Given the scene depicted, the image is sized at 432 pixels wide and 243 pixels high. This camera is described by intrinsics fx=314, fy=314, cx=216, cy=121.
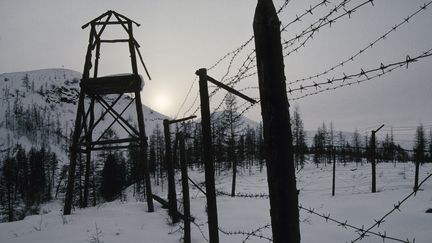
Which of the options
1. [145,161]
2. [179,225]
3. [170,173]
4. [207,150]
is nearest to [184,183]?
[207,150]

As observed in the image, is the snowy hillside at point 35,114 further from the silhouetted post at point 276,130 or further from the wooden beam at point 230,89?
the silhouetted post at point 276,130

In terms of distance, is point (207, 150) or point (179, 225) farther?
point (179, 225)

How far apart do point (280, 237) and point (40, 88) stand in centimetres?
21246

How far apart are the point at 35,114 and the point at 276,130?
152 metres

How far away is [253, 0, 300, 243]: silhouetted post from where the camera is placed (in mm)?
2135

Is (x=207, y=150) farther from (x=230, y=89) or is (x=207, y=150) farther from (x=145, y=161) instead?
(x=145, y=161)

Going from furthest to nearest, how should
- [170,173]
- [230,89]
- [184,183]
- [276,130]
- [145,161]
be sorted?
[145,161] → [170,173] → [184,183] → [230,89] → [276,130]

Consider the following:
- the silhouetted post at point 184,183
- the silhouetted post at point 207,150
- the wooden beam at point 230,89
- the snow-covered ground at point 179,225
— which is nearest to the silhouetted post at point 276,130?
the silhouetted post at point 207,150

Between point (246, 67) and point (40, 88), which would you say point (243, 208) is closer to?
point (246, 67)

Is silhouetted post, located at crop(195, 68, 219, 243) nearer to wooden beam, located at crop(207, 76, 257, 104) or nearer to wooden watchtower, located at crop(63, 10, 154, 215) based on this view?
wooden beam, located at crop(207, 76, 257, 104)

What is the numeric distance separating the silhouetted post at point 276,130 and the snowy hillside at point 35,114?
8998cm

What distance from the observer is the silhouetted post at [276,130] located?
7.00 ft

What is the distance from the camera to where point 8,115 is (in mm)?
136750

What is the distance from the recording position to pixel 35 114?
133500mm
